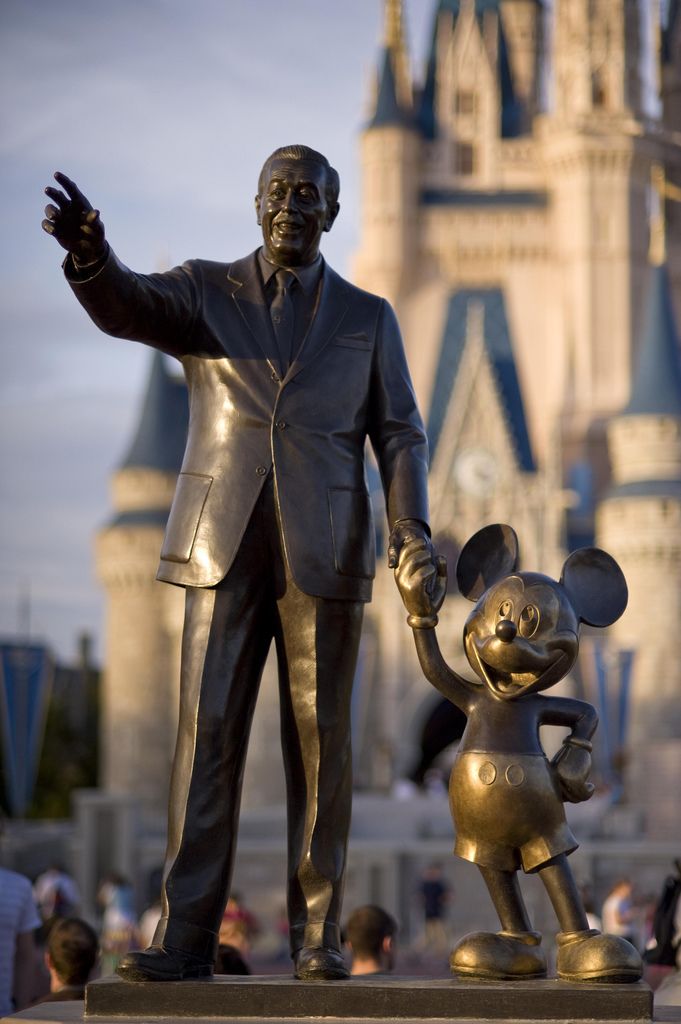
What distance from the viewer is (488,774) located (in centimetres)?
395

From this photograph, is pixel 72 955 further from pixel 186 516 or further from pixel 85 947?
pixel 186 516

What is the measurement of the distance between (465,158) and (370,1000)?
41.9m

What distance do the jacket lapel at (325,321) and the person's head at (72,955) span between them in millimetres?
1720

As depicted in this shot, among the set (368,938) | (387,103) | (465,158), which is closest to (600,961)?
(368,938)

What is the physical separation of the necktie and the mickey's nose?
79 cm

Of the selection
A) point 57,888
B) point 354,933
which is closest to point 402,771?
point 57,888

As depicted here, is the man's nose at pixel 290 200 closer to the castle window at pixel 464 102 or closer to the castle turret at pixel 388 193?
the castle turret at pixel 388 193

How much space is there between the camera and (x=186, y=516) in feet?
14.0

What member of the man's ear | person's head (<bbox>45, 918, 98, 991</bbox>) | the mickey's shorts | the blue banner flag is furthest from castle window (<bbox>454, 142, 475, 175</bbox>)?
the mickey's shorts

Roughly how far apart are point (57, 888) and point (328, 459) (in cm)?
796

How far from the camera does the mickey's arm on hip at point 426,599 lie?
4.05 metres

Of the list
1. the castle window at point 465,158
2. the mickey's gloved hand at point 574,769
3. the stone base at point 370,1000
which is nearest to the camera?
the stone base at point 370,1000

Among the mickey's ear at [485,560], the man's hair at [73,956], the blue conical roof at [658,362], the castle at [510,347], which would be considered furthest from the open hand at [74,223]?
the blue conical roof at [658,362]

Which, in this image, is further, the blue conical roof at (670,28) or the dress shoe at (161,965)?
the blue conical roof at (670,28)
